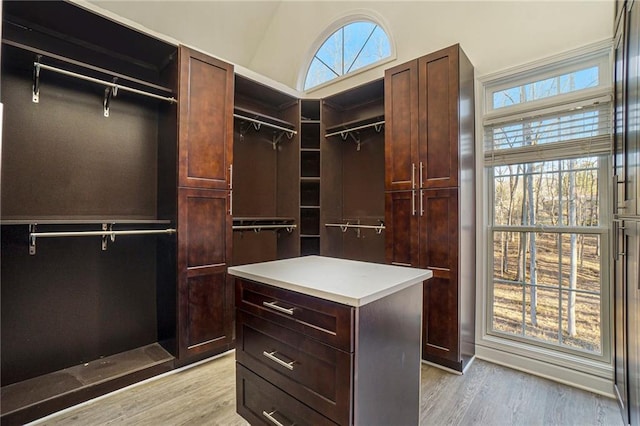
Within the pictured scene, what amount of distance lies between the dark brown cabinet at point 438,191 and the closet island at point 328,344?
39.9 inches

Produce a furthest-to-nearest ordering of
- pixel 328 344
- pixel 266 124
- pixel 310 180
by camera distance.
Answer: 1. pixel 310 180
2. pixel 266 124
3. pixel 328 344

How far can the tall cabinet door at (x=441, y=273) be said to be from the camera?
242 cm

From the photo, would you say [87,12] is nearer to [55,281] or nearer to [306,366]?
[55,281]

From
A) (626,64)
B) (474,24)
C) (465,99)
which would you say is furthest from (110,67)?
→ (626,64)

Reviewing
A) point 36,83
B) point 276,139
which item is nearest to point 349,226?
point 276,139

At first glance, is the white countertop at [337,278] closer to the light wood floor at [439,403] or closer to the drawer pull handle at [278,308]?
the drawer pull handle at [278,308]

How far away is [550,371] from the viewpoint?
236 cm

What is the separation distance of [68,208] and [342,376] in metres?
2.34

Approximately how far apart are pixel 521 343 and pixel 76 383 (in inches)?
132

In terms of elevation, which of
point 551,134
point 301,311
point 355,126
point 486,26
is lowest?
point 301,311

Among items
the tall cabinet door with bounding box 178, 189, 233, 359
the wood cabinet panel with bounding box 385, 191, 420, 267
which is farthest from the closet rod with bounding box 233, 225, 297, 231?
the wood cabinet panel with bounding box 385, 191, 420, 267

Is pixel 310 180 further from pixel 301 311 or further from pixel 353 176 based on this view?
pixel 301 311

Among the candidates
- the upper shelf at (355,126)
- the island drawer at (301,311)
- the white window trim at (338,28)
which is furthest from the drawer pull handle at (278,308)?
the white window trim at (338,28)

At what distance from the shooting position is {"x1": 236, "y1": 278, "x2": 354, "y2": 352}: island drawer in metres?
1.20
